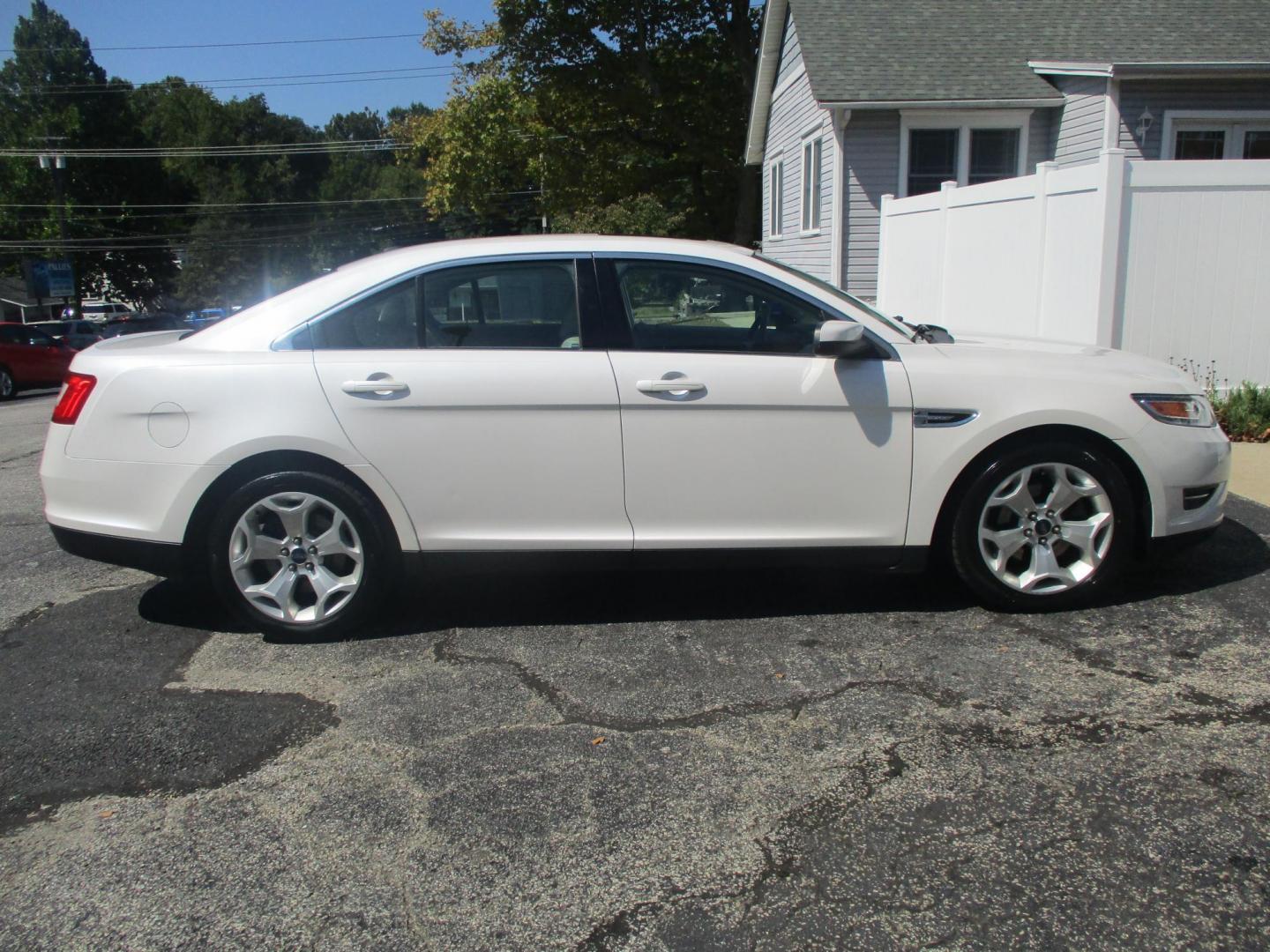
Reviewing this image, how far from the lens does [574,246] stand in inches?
182

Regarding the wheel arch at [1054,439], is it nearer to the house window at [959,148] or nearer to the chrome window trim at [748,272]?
the chrome window trim at [748,272]

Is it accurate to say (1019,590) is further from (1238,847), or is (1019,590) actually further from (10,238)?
(10,238)

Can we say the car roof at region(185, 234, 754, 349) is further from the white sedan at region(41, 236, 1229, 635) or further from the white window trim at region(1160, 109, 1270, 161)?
the white window trim at region(1160, 109, 1270, 161)

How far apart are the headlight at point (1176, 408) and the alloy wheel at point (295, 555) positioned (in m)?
3.37

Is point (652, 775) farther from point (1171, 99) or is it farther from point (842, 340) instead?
point (1171, 99)

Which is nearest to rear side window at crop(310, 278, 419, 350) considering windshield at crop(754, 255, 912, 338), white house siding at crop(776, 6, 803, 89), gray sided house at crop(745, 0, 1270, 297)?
windshield at crop(754, 255, 912, 338)

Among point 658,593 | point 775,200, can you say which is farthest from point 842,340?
point 775,200

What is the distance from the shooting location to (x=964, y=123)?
16.0 m

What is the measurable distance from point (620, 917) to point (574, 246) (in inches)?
112

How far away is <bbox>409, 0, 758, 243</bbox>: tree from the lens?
31.2 meters

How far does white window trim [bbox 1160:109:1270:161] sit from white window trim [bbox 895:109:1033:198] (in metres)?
1.96

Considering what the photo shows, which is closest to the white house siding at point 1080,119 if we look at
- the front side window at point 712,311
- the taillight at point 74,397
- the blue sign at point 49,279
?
the front side window at point 712,311

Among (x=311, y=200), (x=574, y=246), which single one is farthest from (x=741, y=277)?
(x=311, y=200)

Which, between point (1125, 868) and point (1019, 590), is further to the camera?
point (1019, 590)
